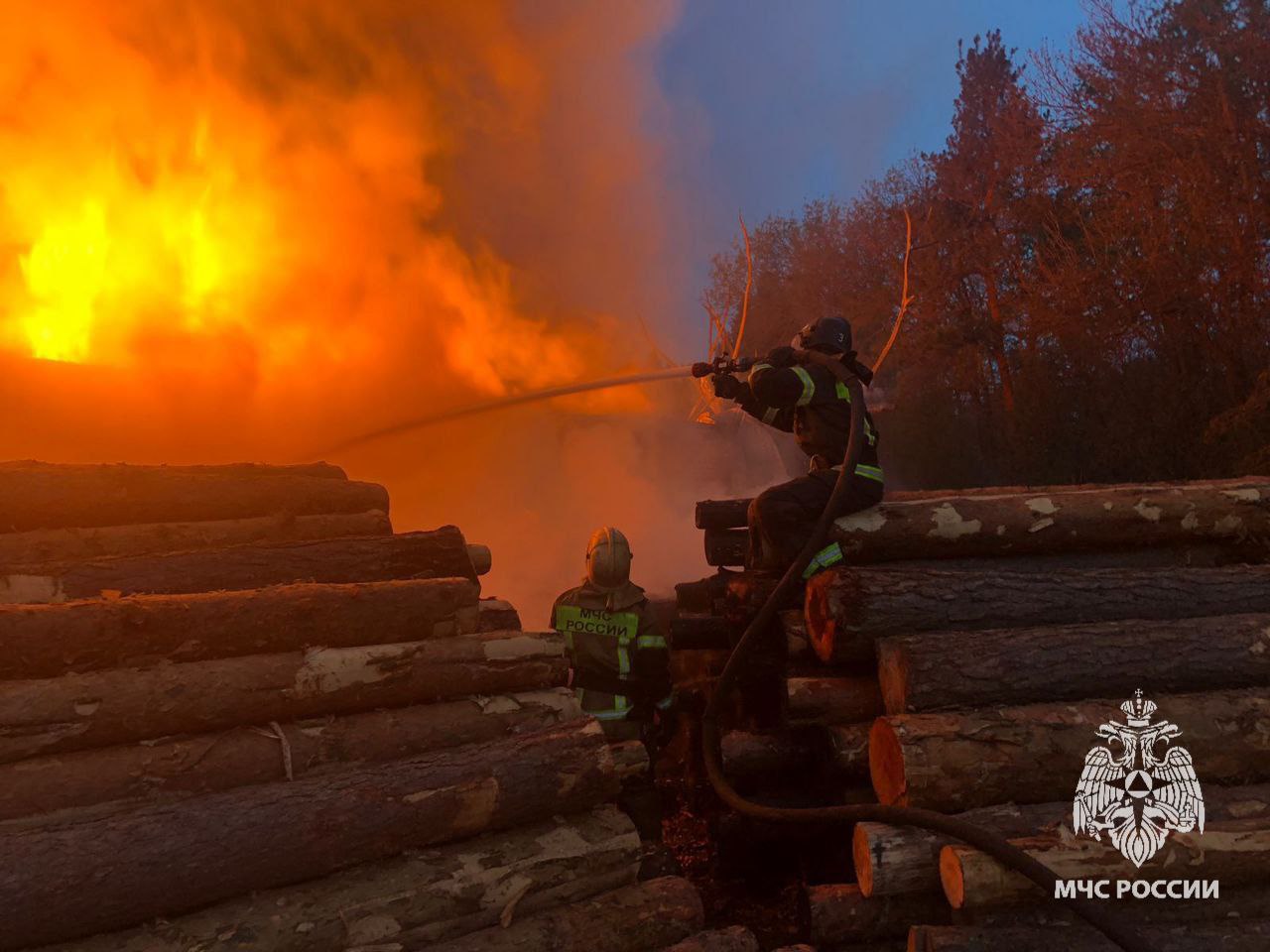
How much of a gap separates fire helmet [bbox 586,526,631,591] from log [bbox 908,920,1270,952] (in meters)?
3.11

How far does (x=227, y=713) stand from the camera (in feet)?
10.9

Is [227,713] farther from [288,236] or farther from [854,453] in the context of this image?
[288,236]

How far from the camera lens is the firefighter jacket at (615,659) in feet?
18.1

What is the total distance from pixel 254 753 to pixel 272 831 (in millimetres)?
491

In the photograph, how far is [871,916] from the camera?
349cm

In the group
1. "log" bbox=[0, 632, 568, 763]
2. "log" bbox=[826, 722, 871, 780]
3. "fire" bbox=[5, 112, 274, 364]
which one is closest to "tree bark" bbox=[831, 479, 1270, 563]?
"log" bbox=[826, 722, 871, 780]

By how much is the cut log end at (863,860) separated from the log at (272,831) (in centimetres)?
116

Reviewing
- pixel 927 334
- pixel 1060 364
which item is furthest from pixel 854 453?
pixel 927 334

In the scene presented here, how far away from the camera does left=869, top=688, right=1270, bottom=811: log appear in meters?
3.46

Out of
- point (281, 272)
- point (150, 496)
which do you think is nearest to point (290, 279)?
point (281, 272)

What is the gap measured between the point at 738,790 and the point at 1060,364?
1501cm

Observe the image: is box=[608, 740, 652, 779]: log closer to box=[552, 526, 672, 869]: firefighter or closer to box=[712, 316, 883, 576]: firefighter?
box=[552, 526, 672, 869]: firefighter

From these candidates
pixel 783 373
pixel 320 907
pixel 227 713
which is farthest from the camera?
pixel 783 373

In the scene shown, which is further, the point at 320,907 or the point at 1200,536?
the point at 1200,536
